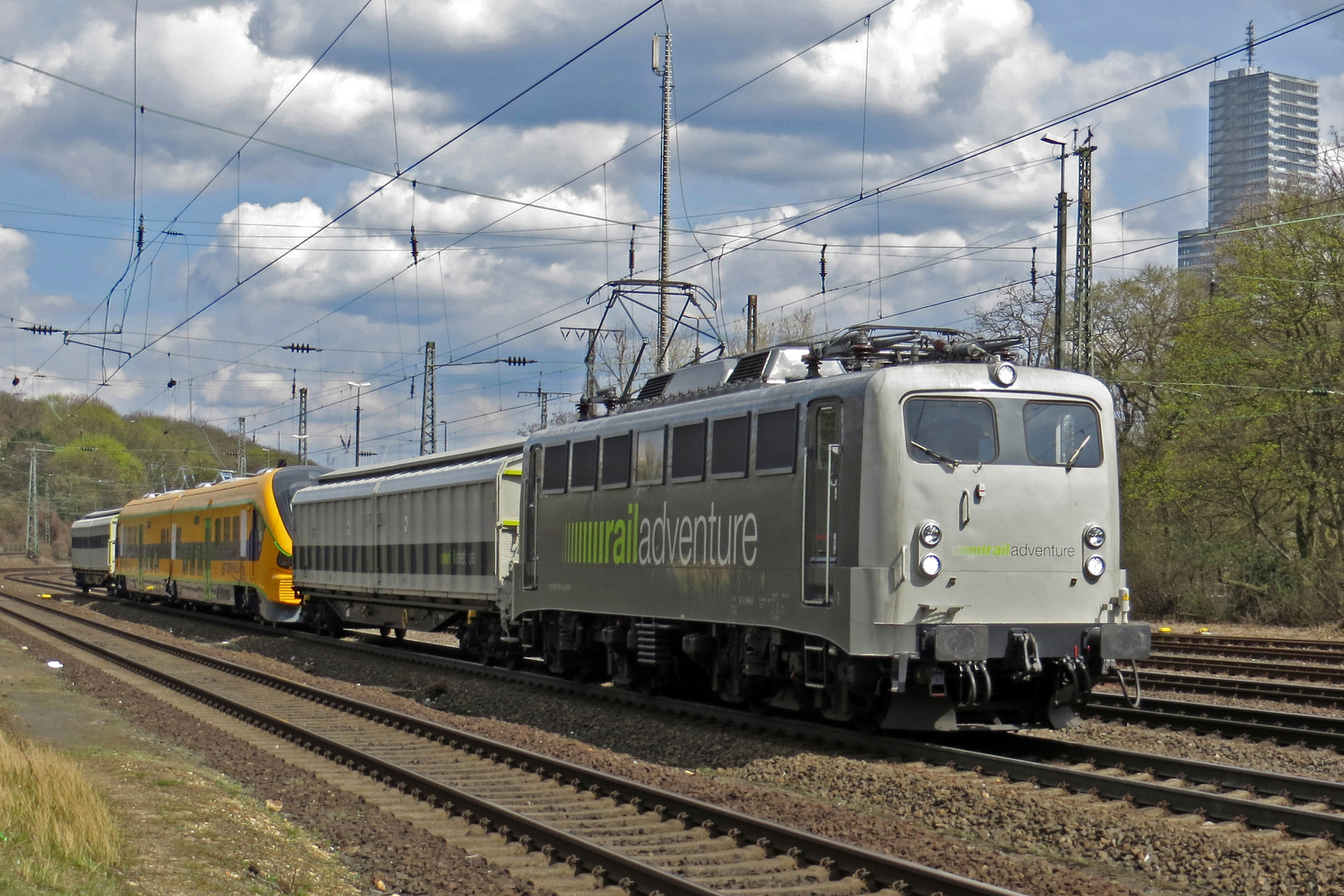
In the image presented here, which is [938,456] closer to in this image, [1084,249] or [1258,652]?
[1258,652]

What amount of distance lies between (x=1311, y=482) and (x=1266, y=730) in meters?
21.0

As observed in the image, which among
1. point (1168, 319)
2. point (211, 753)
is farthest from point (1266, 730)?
point (1168, 319)

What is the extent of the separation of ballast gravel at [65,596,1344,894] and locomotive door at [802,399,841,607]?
1.53 m

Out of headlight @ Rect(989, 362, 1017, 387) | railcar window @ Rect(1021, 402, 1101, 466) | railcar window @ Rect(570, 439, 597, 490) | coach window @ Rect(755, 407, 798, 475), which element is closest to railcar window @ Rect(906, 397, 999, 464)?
headlight @ Rect(989, 362, 1017, 387)

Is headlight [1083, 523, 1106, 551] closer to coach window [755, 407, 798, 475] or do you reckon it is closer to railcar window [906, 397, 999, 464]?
railcar window [906, 397, 999, 464]

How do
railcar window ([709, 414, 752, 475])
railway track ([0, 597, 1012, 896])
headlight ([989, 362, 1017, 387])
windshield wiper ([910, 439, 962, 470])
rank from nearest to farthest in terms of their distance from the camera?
railway track ([0, 597, 1012, 896]), windshield wiper ([910, 439, 962, 470]), headlight ([989, 362, 1017, 387]), railcar window ([709, 414, 752, 475])

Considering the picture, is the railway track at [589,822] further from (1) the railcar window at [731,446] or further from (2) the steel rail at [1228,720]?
(2) the steel rail at [1228,720]

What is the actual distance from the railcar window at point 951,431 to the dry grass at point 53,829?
7028mm

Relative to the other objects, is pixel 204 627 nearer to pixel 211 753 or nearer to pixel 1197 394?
pixel 211 753

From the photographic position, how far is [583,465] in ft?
56.4

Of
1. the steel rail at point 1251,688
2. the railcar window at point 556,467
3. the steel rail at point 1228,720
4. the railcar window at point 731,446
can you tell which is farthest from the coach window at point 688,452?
the steel rail at point 1251,688

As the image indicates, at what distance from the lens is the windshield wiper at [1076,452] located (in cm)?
1244

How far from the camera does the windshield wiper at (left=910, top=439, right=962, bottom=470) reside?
11875 mm

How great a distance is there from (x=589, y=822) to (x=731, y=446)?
4936 millimetres
